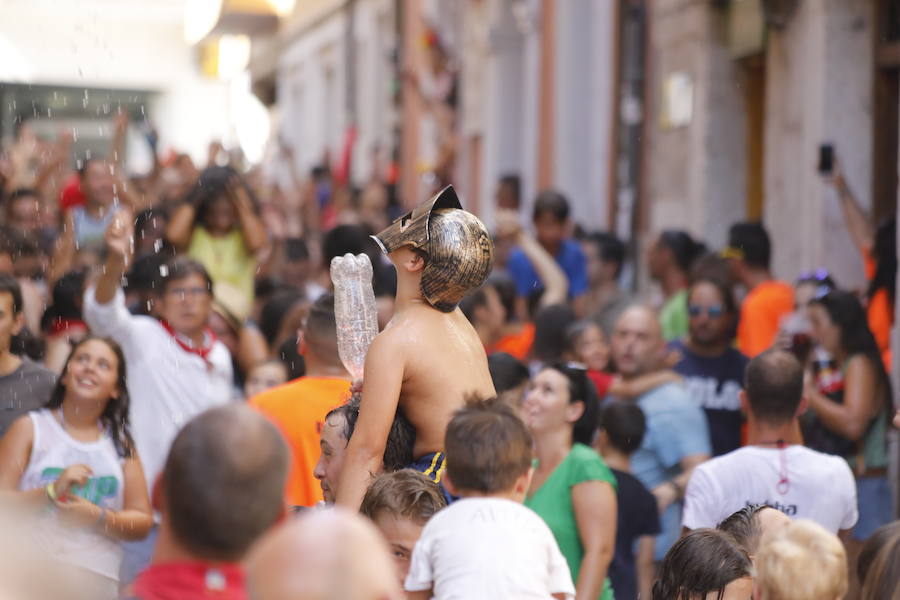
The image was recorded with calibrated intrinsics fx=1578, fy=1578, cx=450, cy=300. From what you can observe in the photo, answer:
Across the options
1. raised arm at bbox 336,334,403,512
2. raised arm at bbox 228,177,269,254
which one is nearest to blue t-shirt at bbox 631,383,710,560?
raised arm at bbox 336,334,403,512

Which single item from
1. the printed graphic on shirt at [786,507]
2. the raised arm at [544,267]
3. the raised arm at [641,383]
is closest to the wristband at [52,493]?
the printed graphic on shirt at [786,507]

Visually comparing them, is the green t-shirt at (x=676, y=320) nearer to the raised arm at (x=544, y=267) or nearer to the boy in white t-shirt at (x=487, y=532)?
the raised arm at (x=544, y=267)

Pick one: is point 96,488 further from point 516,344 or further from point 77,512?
point 516,344

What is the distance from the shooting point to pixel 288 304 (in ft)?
28.5

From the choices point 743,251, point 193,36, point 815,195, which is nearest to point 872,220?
point 815,195

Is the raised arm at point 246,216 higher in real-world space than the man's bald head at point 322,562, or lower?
higher

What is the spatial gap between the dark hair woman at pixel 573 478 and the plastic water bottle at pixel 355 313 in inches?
53.5

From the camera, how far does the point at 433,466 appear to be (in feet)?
14.4

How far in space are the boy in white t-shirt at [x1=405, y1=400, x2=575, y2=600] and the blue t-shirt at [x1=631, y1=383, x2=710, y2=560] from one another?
9.70ft

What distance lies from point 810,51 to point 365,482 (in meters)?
6.47

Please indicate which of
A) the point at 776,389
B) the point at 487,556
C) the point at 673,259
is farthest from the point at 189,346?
the point at 673,259

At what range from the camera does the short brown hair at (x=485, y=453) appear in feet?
12.2

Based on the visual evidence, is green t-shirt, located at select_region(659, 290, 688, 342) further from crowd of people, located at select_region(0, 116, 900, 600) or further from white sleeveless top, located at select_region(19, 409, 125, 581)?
white sleeveless top, located at select_region(19, 409, 125, 581)

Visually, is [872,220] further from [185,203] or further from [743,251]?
[185,203]
